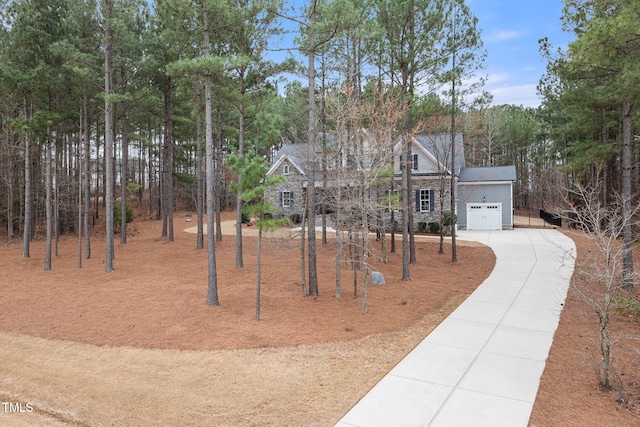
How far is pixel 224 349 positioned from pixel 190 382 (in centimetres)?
124

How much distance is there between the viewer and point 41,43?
14.5 m

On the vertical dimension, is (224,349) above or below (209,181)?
below

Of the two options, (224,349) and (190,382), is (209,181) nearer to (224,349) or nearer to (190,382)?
(224,349)

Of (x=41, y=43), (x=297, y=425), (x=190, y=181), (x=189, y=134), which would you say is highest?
(x=41, y=43)

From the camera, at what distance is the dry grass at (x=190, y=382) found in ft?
15.9

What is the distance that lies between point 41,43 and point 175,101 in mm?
6445

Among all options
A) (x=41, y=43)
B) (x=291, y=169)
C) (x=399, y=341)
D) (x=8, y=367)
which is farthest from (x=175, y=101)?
(x=399, y=341)

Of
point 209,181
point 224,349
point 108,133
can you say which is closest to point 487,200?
point 209,181

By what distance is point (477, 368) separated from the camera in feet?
20.3

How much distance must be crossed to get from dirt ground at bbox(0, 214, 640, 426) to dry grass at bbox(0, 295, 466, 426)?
0.02 meters

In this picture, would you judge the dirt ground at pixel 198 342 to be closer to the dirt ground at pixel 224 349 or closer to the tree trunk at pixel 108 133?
the dirt ground at pixel 224 349

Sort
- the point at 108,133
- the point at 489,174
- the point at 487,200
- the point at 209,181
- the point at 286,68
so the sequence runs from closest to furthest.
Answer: the point at 209,181, the point at 286,68, the point at 108,133, the point at 487,200, the point at 489,174

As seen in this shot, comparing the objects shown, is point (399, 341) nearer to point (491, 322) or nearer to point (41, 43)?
point (491, 322)

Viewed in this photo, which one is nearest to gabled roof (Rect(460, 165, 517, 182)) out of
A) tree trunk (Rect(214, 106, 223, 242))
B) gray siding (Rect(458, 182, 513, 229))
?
gray siding (Rect(458, 182, 513, 229))
